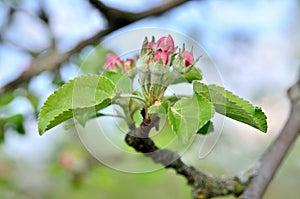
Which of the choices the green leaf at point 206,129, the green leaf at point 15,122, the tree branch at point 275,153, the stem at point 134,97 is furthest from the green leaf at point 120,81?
the green leaf at point 15,122

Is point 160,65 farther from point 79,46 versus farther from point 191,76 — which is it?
point 79,46

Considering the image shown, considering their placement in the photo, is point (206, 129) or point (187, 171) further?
point (187, 171)

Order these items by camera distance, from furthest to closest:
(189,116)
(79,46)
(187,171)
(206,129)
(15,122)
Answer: (15,122)
(79,46)
(187,171)
(206,129)
(189,116)

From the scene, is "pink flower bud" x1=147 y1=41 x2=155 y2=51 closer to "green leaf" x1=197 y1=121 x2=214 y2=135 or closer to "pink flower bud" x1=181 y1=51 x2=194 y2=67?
"pink flower bud" x1=181 y1=51 x2=194 y2=67

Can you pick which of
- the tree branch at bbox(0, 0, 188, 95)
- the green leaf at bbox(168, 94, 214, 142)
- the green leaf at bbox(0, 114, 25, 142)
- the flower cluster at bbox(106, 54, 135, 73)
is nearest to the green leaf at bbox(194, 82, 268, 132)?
the green leaf at bbox(168, 94, 214, 142)

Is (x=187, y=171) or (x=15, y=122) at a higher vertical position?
(x=187, y=171)

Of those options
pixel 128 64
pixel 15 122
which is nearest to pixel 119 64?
pixel 128 64

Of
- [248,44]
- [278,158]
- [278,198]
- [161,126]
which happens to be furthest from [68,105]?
[278,198]

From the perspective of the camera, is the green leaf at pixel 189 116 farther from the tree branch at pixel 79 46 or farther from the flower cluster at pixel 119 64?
the tree branch at pixel 79 46
